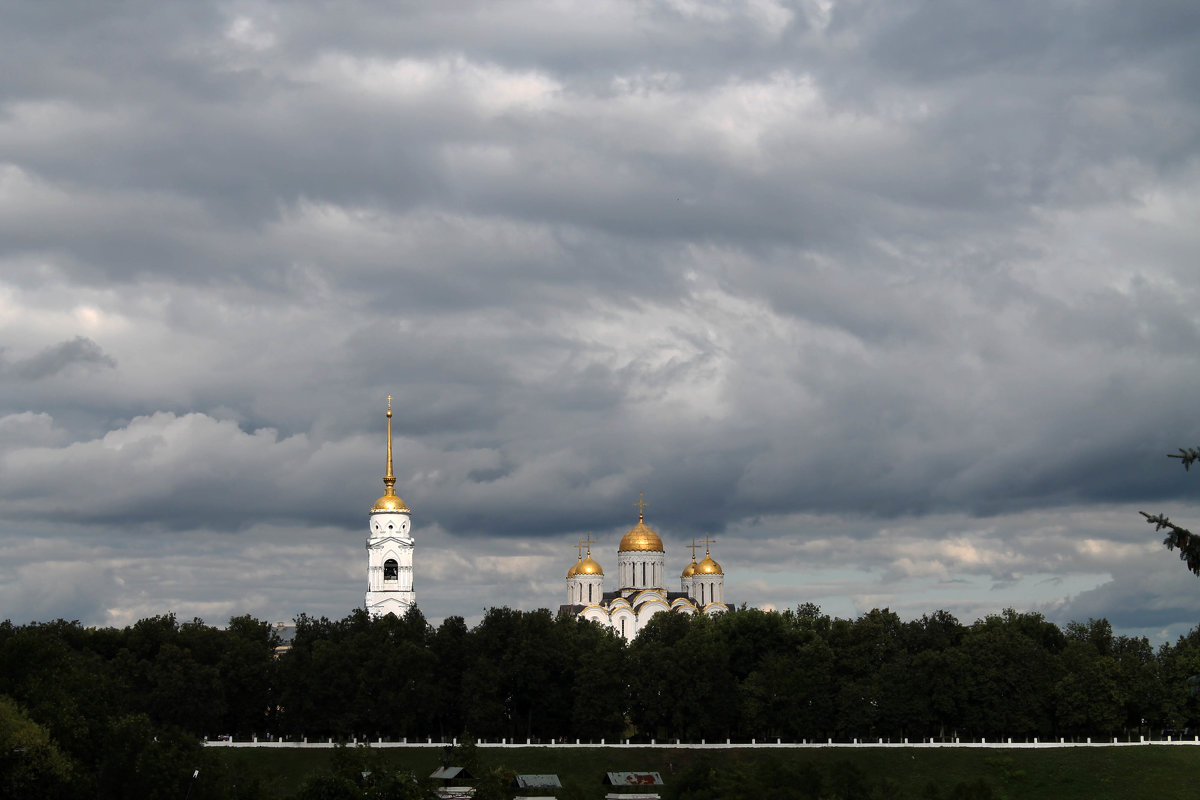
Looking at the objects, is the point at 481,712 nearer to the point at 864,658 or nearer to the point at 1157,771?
the point at 864,658

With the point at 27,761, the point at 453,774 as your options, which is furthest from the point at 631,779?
the point at 27,761

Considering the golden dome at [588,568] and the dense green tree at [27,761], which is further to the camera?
the golden dome at [588,568]

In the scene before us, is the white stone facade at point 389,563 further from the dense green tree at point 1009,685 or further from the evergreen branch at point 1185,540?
the evergreen branch at point 1185,540

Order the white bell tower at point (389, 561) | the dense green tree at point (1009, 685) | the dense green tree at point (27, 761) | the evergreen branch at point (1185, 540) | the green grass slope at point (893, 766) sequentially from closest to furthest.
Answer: the evergreen branch at point (1185, 540)
the dense green tree at point (27, 761)
the green grass slope at point (893, 766)
the dense green tree at point (1009, 685)
the white bell tower at point (389, 561)

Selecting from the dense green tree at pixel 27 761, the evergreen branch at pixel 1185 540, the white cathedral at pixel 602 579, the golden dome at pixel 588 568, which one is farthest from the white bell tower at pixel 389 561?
the evergreen branch at pixel 1185 540

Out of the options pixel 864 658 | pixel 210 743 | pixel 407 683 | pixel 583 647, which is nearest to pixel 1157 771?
pixel 864 658

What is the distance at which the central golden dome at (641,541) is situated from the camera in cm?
15138

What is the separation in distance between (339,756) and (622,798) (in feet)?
83.3

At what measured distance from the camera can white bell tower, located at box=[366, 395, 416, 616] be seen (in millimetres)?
134125

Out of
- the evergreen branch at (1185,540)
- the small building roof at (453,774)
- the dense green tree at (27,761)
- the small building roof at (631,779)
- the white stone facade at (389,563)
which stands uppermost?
the white stone facade at (389,563)

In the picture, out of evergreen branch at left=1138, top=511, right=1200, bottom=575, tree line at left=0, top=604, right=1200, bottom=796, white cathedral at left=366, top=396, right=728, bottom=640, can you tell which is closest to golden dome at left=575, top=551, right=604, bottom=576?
white cathedral at left=366, top=396, right=728, bottom=640

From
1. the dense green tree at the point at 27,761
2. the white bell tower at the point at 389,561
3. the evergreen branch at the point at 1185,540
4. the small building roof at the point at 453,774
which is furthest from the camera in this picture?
the white bell tower at the point at 389,561

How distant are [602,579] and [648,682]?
54033 mm

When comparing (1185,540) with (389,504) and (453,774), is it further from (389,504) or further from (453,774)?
(389,504)
